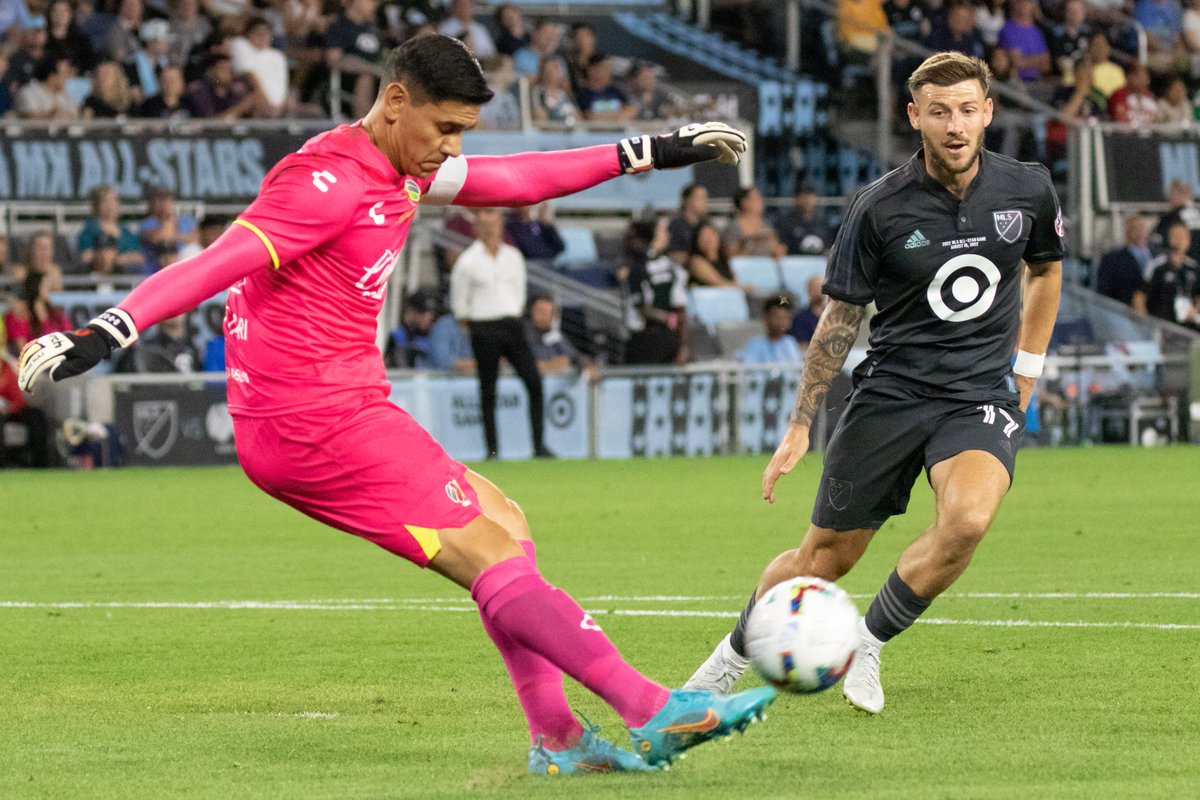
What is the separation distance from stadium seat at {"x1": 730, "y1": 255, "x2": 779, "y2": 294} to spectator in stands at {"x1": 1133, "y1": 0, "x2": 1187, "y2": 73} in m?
7.93

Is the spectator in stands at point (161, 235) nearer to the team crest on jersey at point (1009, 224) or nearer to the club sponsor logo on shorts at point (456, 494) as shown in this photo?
the team crest on jersey at point (1009, 224)

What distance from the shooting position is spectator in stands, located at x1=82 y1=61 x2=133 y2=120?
70.2ft

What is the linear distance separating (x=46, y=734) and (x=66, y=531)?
729 centimetres

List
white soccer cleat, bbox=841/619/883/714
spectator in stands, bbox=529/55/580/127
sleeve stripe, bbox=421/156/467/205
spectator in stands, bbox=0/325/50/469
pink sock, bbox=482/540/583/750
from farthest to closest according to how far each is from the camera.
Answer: spectator in stands, bbox=529/55/580/127
spectator in stands, bbox=0/325/50/469
white soccer cleat, bbox=841/619/883/714
sleeve stripe, bbox=421/156/467/205
pink sock, bbox=482/540/583/750

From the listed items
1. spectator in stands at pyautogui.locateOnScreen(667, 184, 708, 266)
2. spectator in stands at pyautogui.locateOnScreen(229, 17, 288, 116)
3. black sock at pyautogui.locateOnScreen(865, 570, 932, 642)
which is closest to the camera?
black sock at pyautogui.locateOnScreen(865, 570, 932, 642)

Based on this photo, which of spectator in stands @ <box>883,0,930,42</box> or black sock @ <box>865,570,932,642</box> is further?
spectator in stands @ <box>883,0,930,42</box>

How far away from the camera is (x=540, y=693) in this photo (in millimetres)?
5672

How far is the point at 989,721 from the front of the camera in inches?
247

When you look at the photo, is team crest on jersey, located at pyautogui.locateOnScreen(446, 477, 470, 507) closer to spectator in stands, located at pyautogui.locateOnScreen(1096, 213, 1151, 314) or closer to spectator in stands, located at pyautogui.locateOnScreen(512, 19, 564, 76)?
spectator in stands, located at pyautogui.locateOnScreen(1096, 213, 1151, 314)

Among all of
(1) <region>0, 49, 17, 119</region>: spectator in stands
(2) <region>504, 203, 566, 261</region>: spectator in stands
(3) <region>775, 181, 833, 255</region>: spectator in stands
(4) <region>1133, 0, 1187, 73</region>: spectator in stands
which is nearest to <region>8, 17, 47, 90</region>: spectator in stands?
(1) <region>0, 49, 17, 119</region>: spectator in stands

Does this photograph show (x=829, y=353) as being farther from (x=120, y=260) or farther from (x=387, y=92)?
(x=120, y=260)

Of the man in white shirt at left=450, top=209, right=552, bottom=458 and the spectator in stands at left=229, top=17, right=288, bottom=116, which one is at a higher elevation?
the spectator in stands at left=229, top=17, right=288, bottom=116

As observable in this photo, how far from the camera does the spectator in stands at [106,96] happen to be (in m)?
21.4

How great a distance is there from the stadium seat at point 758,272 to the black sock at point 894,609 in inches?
607
